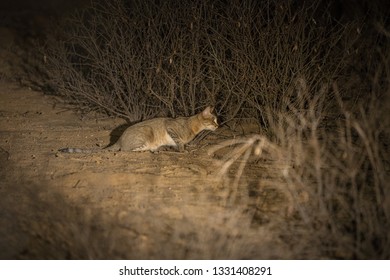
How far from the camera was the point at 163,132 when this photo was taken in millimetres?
6820

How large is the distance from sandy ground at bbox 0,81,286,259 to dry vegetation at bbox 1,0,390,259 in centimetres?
2

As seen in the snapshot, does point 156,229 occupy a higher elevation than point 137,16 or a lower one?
lower

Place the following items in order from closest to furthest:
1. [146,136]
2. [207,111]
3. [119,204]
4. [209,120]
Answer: [119,204] < [146,136] < [207,111] < [209,120]

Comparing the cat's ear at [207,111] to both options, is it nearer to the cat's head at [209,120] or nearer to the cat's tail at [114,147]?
the cat's head at [209,120]

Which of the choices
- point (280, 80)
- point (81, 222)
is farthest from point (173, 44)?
point (81, 222)

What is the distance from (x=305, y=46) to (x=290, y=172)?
6.77 ft

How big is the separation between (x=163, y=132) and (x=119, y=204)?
2.16 meters

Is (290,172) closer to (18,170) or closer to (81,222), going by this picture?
(81,222)

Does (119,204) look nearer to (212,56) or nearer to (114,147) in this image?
(114,147)

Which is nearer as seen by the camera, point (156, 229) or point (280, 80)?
point (156, 229)

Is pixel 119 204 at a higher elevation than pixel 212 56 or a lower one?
lower

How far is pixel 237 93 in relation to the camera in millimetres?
6984

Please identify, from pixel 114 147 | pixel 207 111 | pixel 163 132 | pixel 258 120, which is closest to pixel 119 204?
pixel 114 147

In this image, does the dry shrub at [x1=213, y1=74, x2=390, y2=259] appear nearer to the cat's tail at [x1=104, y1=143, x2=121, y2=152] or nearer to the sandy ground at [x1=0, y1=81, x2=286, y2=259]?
the sandy ground at [x1=0, y1=81, x2=286, y2=259]
